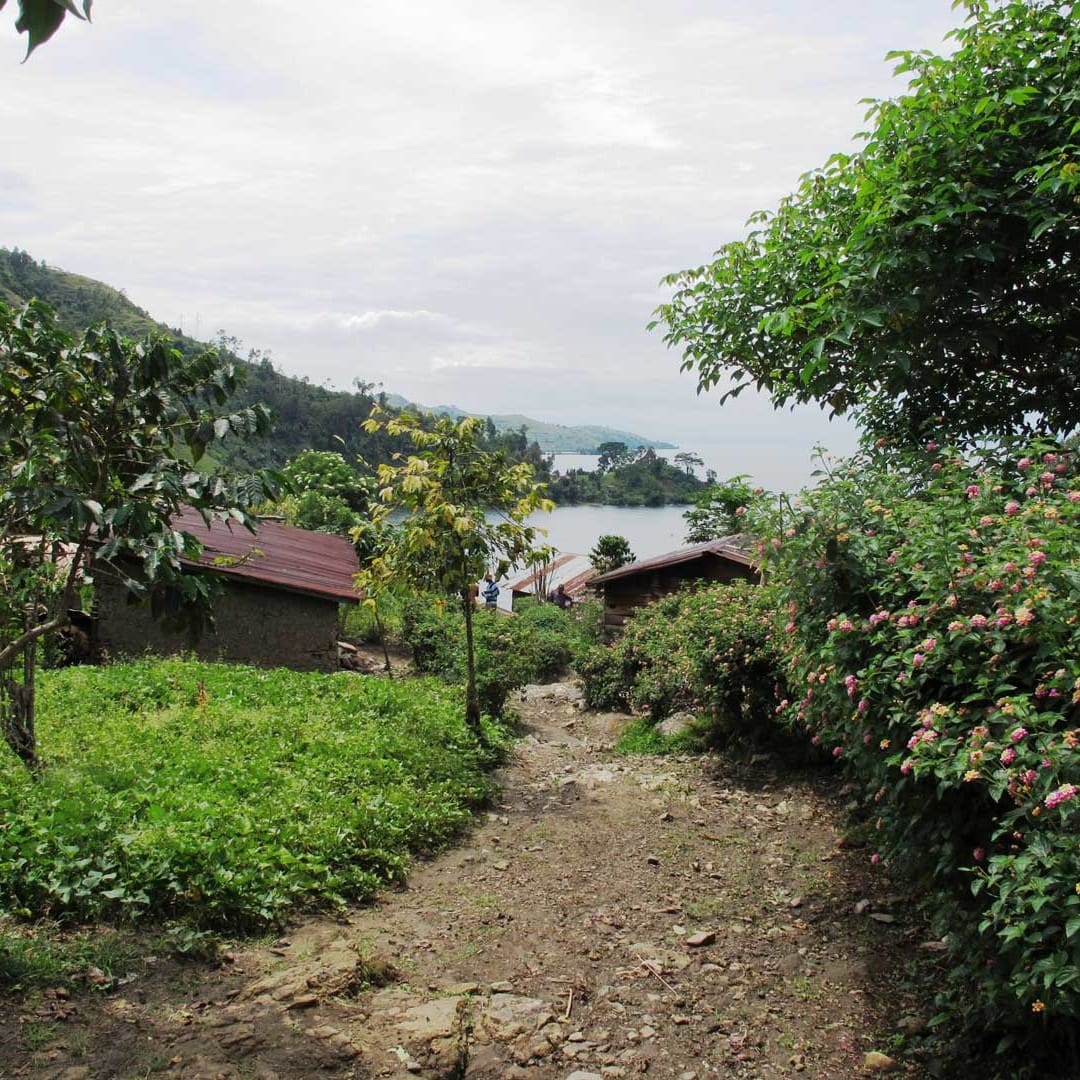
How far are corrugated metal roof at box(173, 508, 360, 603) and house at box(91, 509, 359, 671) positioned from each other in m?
0.02

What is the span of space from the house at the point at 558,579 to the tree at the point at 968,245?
24.0 m

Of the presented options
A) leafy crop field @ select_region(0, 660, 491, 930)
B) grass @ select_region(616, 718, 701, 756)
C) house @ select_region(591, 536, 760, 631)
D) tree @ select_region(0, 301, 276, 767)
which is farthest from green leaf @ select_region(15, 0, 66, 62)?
house @ select_region(591, 536, 760, 631)

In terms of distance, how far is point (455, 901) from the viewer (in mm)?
6031

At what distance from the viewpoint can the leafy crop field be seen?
5.05 metres

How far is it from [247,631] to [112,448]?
8549 mm

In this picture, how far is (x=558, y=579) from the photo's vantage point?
127 feet

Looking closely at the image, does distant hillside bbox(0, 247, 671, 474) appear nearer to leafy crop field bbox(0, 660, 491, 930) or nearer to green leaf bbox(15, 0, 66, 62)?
leafy crop field bbox(0, 660, 491, 930)

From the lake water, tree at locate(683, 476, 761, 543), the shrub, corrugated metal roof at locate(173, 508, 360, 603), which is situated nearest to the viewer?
the shrub

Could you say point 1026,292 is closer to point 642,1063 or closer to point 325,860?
point 642,1063

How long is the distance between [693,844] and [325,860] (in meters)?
3.08

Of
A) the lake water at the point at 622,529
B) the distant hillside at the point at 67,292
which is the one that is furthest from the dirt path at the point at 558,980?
the distant hillside at the point at 67,292

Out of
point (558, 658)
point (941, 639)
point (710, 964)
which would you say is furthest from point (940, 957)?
Result: point (558, 658)

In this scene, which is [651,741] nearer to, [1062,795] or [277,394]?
[1062,795]

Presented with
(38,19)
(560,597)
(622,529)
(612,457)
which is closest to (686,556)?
(560,597)
